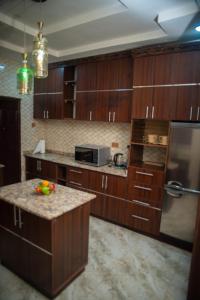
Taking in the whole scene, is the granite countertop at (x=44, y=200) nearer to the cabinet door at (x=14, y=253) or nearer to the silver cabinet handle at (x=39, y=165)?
the cabinet door at (x=14, y=253)

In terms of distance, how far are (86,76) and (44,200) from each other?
2.51 metres

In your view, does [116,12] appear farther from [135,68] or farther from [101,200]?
[101,200]

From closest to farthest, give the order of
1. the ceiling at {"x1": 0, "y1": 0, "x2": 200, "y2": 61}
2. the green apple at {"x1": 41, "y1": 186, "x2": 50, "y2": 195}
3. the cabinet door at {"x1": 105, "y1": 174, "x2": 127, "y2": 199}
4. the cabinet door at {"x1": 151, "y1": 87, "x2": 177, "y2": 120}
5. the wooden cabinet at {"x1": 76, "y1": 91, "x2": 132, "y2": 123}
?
the green apple at {"x1": 41, "y1": 186, "x2": 50, "y2": 195} < the ceiling at {"x1": 0, "y1": 0, "x2": 200, "y2": 61} < the cabinet door at {"x1": 151, "y1": 87, "x2": 177, "y2": 120} < the cabinet door at {"x1": 105, "y1": 174, "x2": 127, "y2": 199} < the wooden cabinet at {"x1": 76, "y1": 91, "x2": 132, "y2": 123}

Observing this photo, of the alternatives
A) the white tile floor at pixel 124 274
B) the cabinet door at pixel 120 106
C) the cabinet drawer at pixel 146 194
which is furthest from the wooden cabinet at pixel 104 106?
the white tile floor at pixel 124 274

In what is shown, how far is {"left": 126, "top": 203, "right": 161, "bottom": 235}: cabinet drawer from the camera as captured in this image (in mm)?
2949

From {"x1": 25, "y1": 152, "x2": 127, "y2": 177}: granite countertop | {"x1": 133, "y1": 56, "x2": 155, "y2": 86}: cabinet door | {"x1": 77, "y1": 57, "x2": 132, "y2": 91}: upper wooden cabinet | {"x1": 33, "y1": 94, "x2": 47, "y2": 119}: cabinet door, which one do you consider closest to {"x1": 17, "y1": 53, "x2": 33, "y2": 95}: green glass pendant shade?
{"x1": 133, "y1": 56, "x2": 155, "y2": 86}: cabinet door

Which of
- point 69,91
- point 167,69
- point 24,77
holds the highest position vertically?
point 167,69

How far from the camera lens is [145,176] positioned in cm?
299

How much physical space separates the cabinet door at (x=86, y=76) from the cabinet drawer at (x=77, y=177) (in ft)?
4.89

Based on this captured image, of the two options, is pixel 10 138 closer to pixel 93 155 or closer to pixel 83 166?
pixel 83 166

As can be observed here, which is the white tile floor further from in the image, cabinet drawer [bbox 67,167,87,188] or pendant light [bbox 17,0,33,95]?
pendant light [bbox 17,0,33,95]

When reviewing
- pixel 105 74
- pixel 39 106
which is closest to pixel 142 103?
pixel 105 74

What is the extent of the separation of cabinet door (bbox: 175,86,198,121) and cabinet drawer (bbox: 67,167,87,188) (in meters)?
1.81

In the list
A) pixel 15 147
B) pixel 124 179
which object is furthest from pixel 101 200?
pixel 15 147
